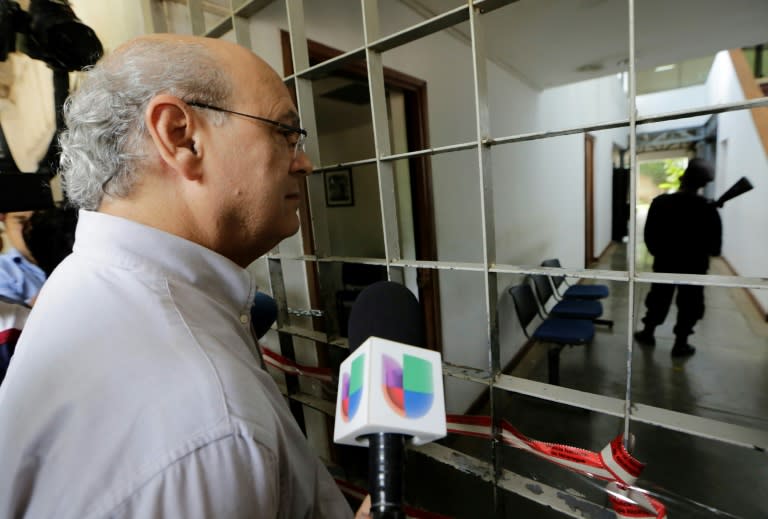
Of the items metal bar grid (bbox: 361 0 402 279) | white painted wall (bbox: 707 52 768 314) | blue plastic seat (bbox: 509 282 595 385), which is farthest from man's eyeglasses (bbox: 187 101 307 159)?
white painted wall (bbox: 707 52 768 314)

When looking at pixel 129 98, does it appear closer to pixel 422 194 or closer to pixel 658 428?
pixel 422 194

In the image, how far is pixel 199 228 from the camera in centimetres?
63

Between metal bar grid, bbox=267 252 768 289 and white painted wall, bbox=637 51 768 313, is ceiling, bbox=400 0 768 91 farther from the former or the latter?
metal bar grid, bbox=267 252 768 289

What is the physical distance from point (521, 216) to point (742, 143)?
13.4ft

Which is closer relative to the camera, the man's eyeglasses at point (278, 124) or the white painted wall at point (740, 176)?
the man's eyeglasses at point (278, 124)

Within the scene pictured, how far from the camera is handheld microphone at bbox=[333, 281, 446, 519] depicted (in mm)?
410

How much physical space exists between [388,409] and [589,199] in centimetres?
657

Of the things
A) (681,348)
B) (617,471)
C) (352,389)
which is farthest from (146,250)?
(681,348)

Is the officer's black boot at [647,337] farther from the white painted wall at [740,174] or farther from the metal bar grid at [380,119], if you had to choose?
the metal bar grid at [380,119]

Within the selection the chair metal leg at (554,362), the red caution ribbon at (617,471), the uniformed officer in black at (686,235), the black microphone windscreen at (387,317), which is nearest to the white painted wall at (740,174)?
the uniformed officer in black at (686,235)

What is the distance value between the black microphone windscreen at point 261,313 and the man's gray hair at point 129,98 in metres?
0.61

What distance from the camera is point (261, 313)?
120 centimetres

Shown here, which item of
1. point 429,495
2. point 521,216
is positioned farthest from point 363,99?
point 429,495

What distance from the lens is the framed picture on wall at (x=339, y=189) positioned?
11.9ft
